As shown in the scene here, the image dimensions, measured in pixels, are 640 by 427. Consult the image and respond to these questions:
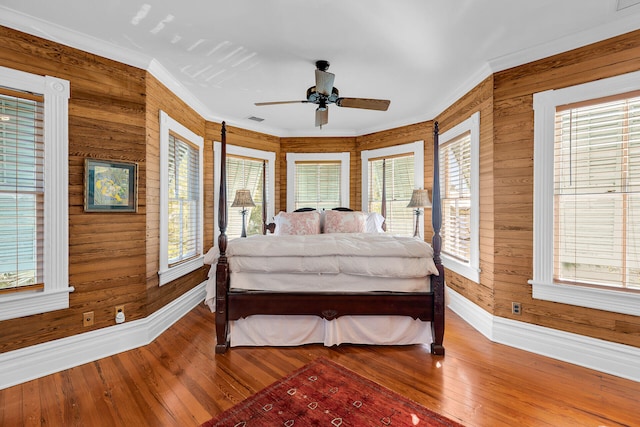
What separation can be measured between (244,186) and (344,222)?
1919 millimetres

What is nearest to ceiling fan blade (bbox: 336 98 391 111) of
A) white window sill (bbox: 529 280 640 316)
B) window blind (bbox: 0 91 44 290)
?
white window sill (bbox: 529 280 640 316)

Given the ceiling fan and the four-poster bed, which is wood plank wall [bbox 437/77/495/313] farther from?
the ceiling fan

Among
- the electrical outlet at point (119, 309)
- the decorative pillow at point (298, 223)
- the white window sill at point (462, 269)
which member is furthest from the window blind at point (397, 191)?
the electrical outlet at point (119, 309)

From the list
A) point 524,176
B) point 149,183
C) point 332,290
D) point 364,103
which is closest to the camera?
point 332,290

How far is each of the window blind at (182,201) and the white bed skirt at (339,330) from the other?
141 cm

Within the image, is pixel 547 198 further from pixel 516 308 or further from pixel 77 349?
pixel 77 349

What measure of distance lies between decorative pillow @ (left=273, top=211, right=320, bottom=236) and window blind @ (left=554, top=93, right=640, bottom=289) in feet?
9.11

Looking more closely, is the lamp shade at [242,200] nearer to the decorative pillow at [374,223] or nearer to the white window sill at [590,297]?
the decorative pillow at [374,223]

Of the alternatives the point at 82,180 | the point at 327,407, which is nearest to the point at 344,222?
the point at 327,407

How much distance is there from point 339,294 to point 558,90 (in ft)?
8.87

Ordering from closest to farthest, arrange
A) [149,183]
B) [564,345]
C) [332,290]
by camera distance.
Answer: [564,345] < [332,290] < [149,183]

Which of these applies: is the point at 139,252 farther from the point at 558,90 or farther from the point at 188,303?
the point at 558,90

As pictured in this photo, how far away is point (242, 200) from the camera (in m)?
4.32

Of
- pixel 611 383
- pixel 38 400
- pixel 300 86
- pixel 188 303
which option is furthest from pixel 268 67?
pixel 611 383
